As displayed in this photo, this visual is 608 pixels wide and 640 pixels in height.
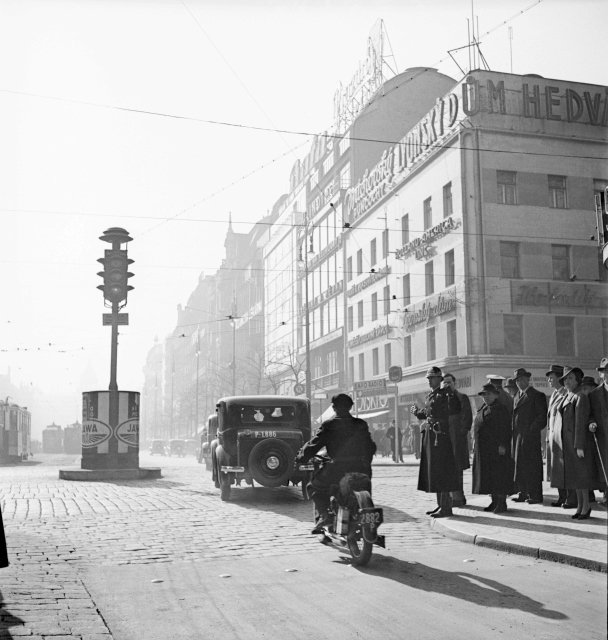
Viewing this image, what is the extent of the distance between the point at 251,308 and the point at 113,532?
9189 centimetres

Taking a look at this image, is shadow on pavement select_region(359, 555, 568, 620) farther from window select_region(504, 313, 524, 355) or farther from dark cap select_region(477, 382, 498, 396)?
window select_region(504, 313, 524, 355)

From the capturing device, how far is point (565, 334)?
3638 cm

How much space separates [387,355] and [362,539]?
38.9 meters

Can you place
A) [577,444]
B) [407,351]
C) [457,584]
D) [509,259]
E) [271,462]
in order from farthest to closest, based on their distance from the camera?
[407,351]
[509,259]
[271,462]
[577,444]
[457,584]

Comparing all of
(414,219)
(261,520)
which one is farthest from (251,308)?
(261,520)

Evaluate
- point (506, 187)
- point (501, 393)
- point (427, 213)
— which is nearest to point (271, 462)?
point (501, 393)

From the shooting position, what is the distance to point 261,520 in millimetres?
11281

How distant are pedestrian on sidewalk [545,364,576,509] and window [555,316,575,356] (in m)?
25.3

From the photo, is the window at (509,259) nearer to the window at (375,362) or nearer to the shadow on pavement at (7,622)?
the window at (375,362)

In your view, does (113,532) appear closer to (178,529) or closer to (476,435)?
(178,529)

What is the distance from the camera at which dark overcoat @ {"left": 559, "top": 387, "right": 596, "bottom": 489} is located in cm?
973

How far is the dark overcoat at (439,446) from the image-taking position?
1077 centimetres

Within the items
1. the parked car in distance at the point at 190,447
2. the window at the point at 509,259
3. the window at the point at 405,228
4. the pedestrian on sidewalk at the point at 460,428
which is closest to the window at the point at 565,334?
the window at the point at 509,259

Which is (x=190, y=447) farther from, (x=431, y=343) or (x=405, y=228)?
(x=431, y=343)
